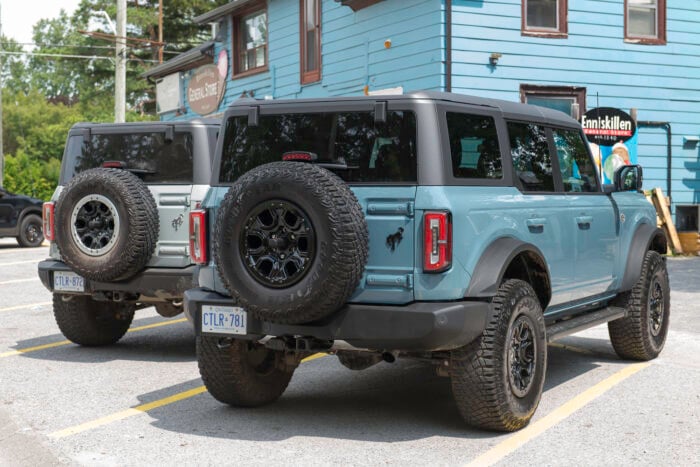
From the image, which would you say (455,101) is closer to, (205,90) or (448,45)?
(448,45)

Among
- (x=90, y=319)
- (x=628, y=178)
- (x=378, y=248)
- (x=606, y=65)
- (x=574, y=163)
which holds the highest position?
(x=606, y=65)

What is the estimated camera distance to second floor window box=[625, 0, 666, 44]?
17.8 metres

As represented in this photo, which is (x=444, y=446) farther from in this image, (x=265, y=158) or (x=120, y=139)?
(x=120, y=139)

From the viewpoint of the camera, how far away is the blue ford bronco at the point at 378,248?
5.27m

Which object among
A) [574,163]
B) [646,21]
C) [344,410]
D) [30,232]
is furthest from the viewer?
[30,232]

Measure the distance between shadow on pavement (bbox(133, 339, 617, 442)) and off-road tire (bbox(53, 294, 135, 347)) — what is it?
2.03 m

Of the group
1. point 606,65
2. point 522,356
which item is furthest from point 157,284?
point 606,65

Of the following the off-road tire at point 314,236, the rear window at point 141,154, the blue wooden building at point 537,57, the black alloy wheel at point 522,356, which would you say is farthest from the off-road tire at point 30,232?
the black alloy wheel at point 522,356

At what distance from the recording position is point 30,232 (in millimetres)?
22297

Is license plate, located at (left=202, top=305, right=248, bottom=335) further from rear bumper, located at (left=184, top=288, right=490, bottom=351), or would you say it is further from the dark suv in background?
the dark suv in background

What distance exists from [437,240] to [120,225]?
11.5 ft

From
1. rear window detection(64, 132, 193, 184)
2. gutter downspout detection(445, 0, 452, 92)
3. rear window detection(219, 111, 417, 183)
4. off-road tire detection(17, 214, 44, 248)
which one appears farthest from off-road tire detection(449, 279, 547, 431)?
off-road tire detection(17, 214, 44, 248)

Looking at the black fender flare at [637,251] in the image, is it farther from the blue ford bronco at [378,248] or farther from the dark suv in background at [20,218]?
the dark suv in background at [20,218]

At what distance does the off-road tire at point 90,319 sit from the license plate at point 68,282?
0.38 metres
